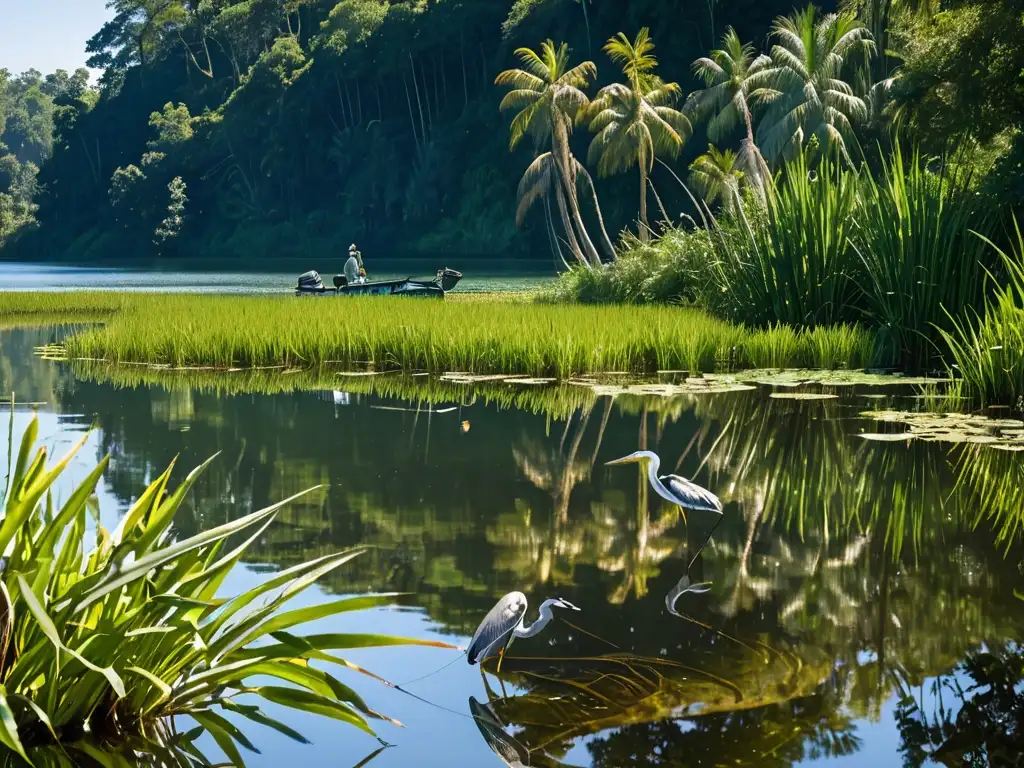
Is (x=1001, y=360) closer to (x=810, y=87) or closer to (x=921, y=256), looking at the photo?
(x=921, y=256)

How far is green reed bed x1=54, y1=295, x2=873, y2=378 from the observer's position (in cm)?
1304

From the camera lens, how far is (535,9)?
61.4 meters

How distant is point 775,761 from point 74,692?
6.19ft

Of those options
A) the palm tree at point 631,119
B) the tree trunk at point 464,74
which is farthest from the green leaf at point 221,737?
the tree trunk at point 464,74

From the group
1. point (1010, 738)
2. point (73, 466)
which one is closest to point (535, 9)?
point (73, 466)

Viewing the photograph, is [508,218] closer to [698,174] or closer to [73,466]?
[698,174]

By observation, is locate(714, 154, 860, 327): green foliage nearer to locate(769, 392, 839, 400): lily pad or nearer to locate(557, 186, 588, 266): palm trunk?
locate(769, 392, 839, 400): lily pad

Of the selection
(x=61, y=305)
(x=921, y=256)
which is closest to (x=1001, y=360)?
(x=921, y=256)

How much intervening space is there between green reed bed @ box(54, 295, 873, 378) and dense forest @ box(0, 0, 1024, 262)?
9.46 feet

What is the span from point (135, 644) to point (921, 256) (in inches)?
393

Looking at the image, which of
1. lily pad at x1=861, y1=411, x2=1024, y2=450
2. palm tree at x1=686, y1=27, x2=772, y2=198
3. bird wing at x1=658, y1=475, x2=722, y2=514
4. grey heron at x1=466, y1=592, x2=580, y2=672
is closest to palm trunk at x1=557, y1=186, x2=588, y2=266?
palm tree at x1=686, y1=27, x2=772, y2=198

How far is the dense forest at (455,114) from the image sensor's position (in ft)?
81.8

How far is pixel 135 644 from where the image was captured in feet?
11.3

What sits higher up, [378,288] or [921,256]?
[921,256]
